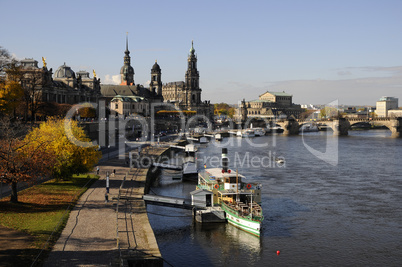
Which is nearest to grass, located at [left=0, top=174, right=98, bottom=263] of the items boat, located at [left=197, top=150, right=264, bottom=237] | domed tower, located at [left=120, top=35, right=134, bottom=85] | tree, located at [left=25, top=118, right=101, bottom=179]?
tree, located at [left=25, top=118, right=101, bottom=179]

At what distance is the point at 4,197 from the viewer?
3422cm

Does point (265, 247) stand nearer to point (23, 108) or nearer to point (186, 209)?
point (186, 209)

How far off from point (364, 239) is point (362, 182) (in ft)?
82.1

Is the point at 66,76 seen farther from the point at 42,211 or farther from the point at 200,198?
the point at 42,211

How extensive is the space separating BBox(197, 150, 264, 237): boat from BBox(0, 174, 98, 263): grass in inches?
497

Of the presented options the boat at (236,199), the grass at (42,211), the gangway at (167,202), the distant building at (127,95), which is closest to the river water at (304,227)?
the boat at (236,199)

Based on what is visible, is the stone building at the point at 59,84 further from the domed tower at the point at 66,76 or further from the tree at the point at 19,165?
the tree at the point at 19,165

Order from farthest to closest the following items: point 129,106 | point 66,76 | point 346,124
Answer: point 129,106 → point 346,124 → point 66,76

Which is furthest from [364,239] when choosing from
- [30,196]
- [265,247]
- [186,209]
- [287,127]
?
[287,127]

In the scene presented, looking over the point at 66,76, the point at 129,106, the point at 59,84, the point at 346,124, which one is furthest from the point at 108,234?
the point at 346,124

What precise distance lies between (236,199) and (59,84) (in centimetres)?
8386

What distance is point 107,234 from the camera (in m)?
26.6

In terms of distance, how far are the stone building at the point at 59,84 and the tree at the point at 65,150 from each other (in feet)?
138

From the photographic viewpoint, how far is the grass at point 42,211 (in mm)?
25406
